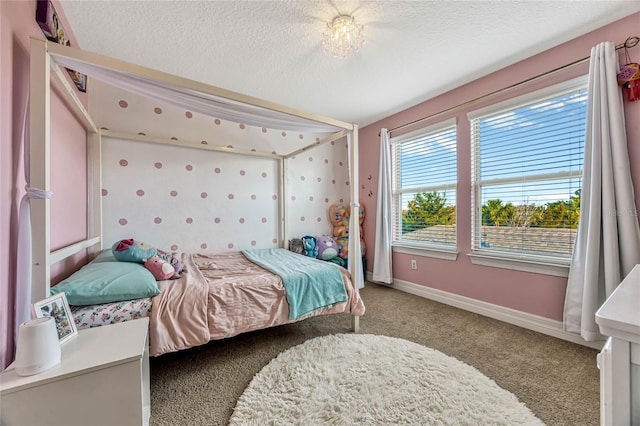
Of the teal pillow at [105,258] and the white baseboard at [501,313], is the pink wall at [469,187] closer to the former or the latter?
the white baseboard at [501,313]

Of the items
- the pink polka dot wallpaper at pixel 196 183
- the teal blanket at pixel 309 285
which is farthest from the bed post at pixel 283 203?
the teal blanket at pixel 309 285

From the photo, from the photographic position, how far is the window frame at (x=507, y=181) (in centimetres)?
203

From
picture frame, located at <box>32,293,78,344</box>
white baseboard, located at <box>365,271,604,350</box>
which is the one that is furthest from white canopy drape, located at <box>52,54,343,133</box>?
white baseboard, located at <box>365,271,604,350</box>

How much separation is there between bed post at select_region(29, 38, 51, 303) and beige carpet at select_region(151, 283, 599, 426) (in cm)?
88

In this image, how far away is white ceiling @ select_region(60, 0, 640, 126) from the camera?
5.41ft

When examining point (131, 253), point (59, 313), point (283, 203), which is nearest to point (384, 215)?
point (283, 203)

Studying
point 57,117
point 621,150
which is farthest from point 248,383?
point 621,150

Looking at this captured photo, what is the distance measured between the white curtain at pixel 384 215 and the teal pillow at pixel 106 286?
104 inches

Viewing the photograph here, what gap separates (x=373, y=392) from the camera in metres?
1.41

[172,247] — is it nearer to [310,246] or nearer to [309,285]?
[310,246]

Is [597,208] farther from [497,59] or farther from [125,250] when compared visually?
[125,250]

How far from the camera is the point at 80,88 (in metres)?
2.01

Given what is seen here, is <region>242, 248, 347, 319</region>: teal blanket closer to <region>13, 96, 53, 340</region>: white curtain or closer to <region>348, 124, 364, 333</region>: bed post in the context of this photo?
<region>348, 124, 364, 333</region>: bed post

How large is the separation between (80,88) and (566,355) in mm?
4199
